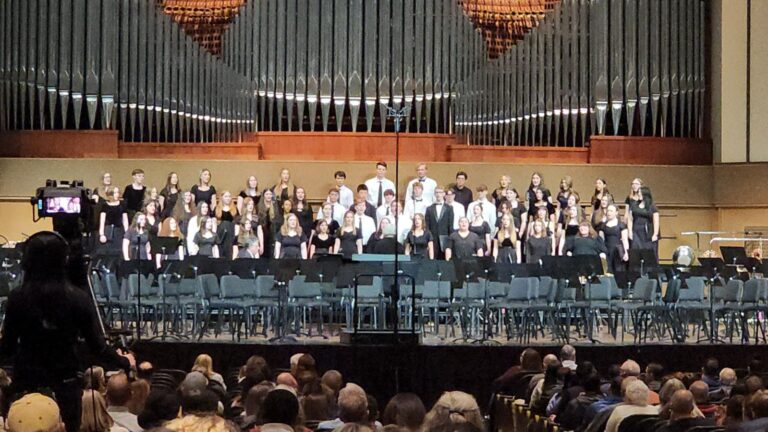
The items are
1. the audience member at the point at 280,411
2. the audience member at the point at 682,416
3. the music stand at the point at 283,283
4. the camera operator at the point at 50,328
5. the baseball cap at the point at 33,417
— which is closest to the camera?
the baseball cap at the point at 33,417

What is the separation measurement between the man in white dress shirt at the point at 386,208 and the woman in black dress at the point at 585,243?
2.12 m

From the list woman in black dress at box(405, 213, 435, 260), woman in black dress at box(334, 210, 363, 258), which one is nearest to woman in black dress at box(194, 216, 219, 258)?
woman in black dress at box(334, 210, 363, 258)

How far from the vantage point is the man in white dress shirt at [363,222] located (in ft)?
57.6

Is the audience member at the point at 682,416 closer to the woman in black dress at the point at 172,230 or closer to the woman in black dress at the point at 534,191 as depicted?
the woman in black dress at the point at 172,230

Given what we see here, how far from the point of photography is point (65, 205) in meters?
8.41

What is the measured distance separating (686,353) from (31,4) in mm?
10277

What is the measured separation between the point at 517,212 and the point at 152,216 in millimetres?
4391

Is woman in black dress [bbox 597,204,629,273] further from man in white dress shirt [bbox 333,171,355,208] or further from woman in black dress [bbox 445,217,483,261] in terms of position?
man in white dress shirt [bbox 333,171,355,208]

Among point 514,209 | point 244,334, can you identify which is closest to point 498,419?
point 244,334

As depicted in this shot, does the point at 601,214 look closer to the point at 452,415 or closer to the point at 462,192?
the point at 462,192

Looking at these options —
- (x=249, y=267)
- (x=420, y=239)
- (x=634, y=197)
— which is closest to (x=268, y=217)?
(x=420, y=239)

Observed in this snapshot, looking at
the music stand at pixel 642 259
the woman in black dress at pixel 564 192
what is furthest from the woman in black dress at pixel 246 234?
the music stand at pixel 642 259

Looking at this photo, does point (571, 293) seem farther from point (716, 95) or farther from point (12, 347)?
point (12, 347)

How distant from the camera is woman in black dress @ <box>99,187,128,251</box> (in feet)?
57.0
